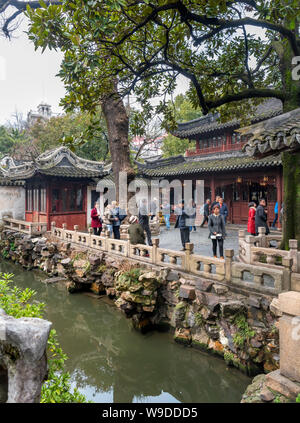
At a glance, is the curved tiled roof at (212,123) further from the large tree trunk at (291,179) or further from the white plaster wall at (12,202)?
the white plaster wall at (12,202)

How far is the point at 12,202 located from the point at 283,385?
52.2 ft

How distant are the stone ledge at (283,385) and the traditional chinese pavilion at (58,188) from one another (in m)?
11.5

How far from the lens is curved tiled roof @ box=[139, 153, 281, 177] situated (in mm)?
11838

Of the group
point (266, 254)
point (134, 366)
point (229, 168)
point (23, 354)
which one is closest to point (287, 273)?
point (266, 254)

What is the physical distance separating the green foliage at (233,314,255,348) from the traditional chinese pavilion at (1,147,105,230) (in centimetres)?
1025

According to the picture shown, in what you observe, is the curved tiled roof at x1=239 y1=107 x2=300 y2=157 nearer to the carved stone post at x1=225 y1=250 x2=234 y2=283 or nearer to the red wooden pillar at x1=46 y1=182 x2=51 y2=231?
the carved stone post at x1=225 y1=250 x2=234 y2=283

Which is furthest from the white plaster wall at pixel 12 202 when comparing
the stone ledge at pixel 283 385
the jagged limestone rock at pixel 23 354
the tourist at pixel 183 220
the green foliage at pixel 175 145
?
the stone ledge at pixel 283 385

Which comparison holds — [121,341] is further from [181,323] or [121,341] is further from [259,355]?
[259,355]

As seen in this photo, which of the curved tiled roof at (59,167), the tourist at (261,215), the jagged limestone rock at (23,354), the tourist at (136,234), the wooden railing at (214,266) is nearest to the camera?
the jagged limestone rock at (23,354)

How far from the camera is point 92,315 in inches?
299

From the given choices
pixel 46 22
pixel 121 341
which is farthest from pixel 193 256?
pixel 46 22

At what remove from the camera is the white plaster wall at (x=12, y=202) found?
15.1 metres
